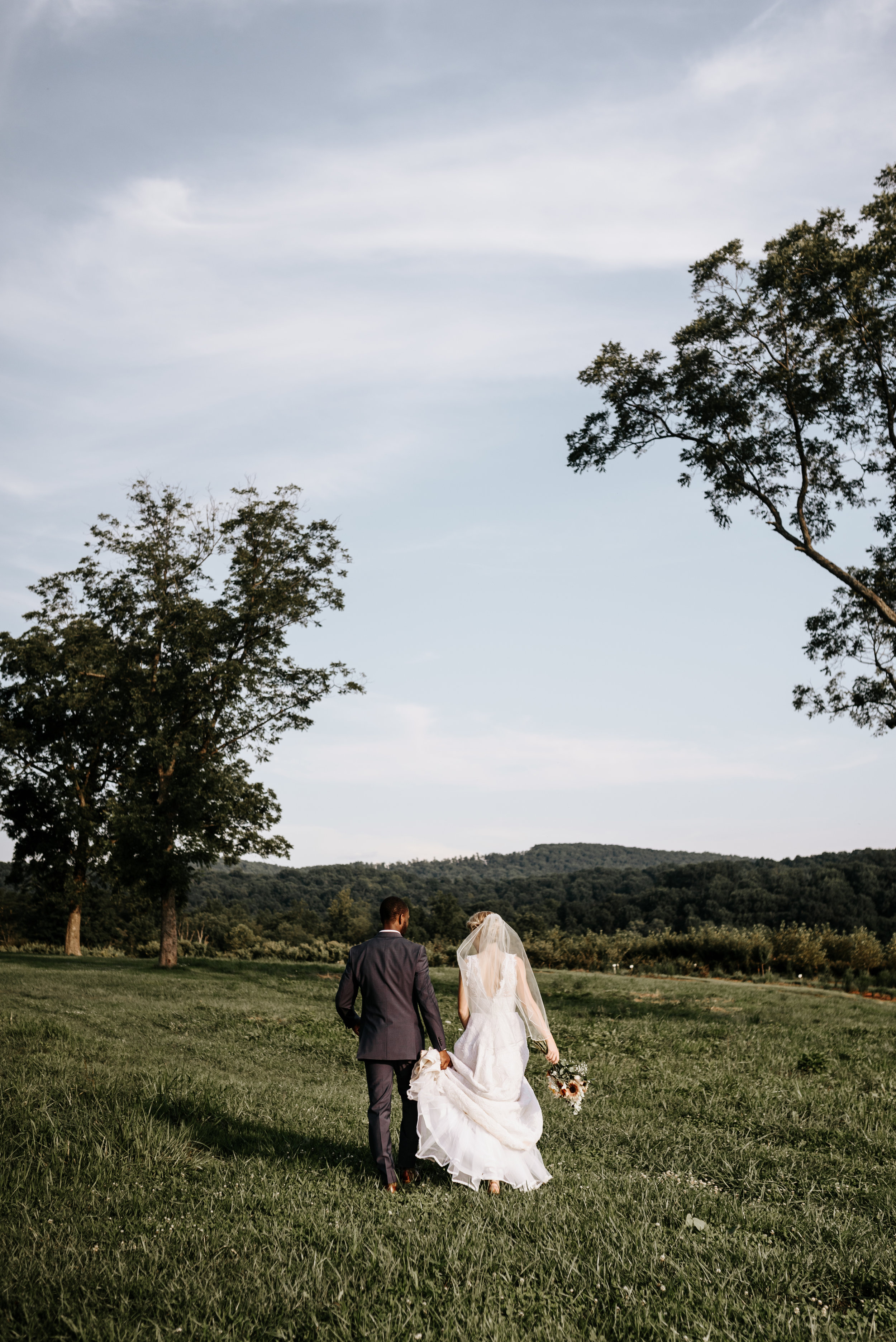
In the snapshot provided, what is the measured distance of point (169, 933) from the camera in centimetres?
2919

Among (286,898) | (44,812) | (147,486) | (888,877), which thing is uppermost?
(147,486)

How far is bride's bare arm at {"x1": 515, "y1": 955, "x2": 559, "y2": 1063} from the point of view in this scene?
6.62 meters

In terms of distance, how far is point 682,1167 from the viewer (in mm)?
6969

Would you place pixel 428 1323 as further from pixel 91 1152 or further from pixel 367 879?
pixel 367 879

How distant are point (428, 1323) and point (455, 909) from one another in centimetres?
6078

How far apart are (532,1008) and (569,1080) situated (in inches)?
27.1

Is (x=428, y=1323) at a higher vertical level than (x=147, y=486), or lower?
lower

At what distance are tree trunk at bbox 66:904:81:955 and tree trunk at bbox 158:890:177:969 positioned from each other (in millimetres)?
9485

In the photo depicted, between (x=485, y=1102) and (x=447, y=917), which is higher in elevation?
(x=485, y=1102)

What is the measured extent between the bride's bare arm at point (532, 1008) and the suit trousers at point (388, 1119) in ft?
3.11

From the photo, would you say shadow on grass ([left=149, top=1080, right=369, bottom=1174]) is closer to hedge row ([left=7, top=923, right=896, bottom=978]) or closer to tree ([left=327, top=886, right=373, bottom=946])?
hedge row ([left=7, top=923, right=896, bottom=978])

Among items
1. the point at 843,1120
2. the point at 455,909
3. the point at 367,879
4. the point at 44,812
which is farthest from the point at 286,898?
the point at 843,1120

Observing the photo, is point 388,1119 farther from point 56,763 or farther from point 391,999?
point 56,763

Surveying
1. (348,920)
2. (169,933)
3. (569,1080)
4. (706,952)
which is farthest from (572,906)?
(569,1080)
